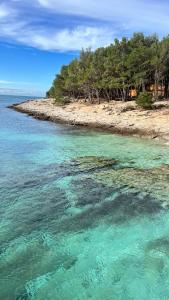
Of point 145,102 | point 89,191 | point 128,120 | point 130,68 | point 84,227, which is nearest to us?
point 84,227

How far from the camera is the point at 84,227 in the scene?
43.1 feet

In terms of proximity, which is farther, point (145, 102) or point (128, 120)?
point (145, 102)

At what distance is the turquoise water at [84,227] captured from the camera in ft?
31.1

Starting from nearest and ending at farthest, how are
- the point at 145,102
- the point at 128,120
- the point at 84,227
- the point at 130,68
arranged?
1. the point at 84,227
2. the point at 128,120
3. the point at 145,102
4. the point at 130,68

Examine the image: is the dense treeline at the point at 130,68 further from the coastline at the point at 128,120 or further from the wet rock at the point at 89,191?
the wet rock at the point at 89,191

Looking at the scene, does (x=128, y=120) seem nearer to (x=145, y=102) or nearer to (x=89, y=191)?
(x=145, y=102)

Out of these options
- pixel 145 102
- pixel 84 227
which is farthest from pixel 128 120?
pixel 84 227

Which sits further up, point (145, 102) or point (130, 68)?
point (130, 68)

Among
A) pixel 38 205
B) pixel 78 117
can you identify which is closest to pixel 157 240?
pixel 38 205

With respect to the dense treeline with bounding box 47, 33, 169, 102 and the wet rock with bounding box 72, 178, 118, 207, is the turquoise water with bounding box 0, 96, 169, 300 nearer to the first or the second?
the wet rock with bounding box 72, 178, 118, 207

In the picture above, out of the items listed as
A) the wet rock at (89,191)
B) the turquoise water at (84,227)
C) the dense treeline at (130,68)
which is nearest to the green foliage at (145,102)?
the dense treeline at (130,68)

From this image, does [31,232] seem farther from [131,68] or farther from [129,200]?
[131,68]

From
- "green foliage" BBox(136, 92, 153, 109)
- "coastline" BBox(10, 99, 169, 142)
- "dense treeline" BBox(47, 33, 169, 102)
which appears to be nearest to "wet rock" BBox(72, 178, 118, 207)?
"coastline" BBox(10, 99, 169, 142)

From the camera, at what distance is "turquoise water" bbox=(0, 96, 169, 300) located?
9.48 meters
